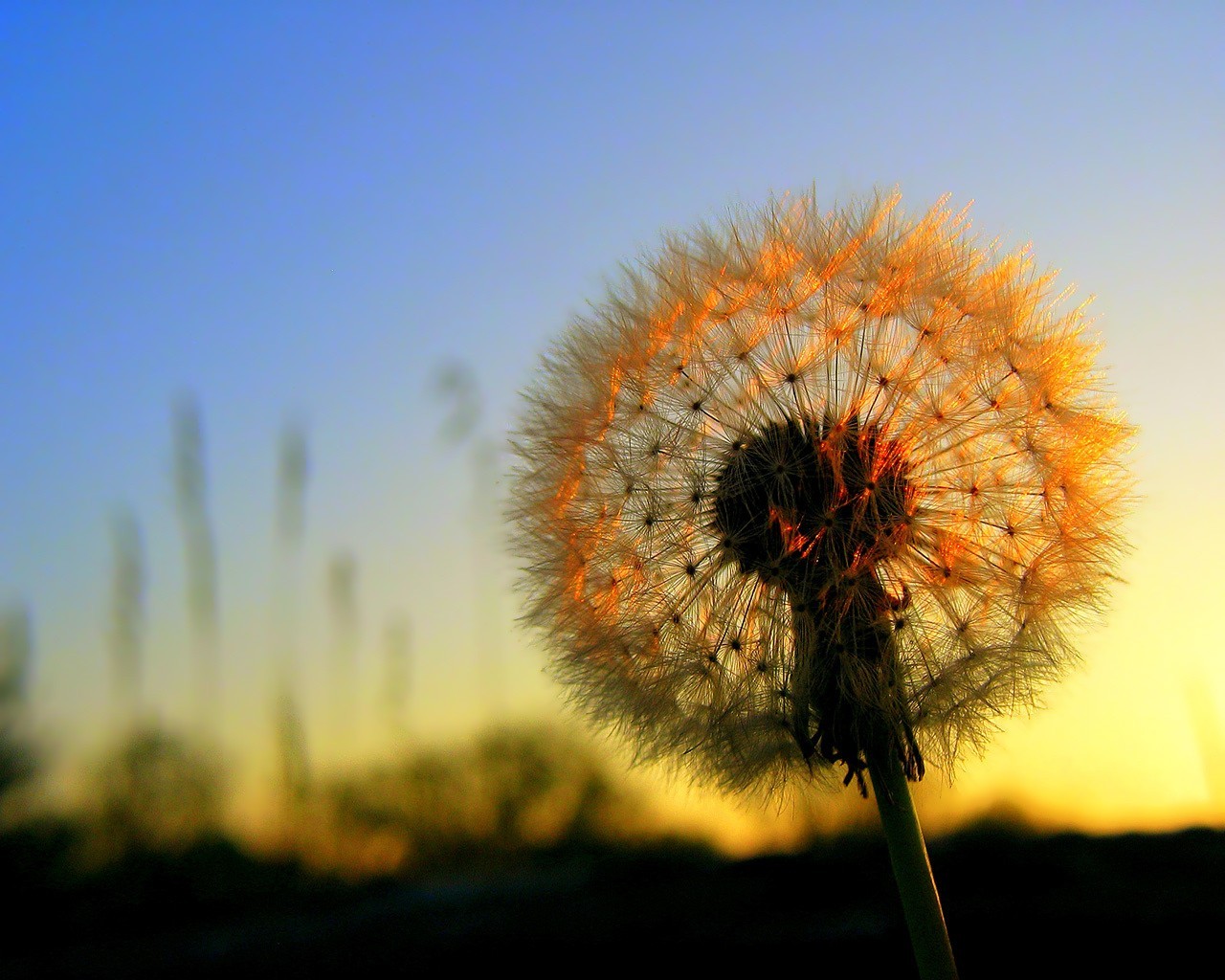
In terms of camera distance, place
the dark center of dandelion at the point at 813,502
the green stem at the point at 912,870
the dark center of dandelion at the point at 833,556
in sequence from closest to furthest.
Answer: the green stem at the point at 912,870 → the dark center of dandelion at the point at 833,556 → the dark center of dandelion at the point at 813,502

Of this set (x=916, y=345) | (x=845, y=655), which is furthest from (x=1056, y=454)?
(x=845, y=655)

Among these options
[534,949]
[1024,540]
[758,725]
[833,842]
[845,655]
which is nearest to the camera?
[845,655]

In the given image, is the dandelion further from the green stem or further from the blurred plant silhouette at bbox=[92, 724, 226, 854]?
the blurred plant silhouette at bbox=[92, 724, 226, 854]

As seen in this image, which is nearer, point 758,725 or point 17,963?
point 758,725

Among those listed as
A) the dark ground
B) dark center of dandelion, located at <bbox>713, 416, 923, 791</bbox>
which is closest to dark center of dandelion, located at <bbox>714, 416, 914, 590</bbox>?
dark center of dandelion, located at <bbox>713, 416, 923, 791</bbox>

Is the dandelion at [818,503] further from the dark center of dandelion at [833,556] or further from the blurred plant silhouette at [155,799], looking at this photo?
the blurred plant silhouette at [155,799]

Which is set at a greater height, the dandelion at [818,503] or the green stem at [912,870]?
the dandelion at [818,503]

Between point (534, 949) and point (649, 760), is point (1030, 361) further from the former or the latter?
point (534, 949)

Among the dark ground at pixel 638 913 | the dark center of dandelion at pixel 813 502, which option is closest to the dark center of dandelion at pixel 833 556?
the dark center of dandelion at pixel 813 502
